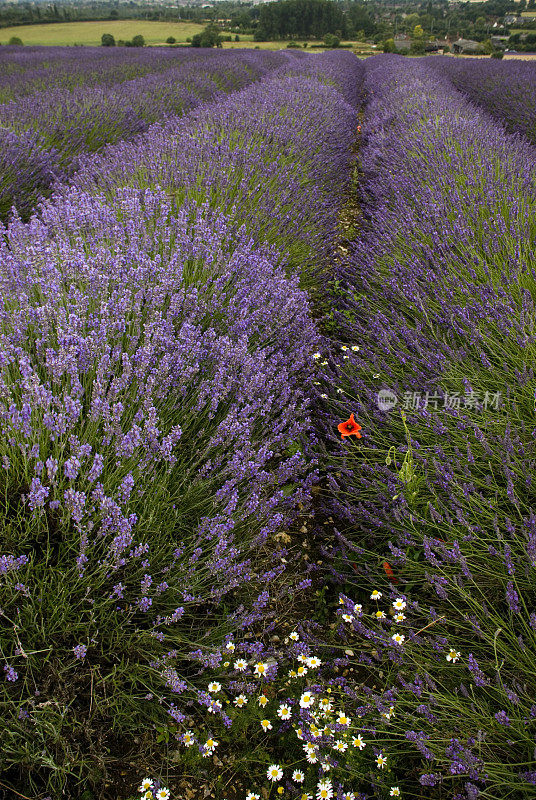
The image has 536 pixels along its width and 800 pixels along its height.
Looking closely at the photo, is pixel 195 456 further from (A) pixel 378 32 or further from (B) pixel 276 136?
(A) pixel 378 32

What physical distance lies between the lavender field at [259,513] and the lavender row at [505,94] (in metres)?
5.15

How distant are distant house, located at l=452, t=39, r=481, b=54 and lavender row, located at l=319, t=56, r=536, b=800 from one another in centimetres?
3799

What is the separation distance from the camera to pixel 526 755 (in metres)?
1.10

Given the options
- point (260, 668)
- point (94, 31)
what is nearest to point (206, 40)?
point (94, 31)

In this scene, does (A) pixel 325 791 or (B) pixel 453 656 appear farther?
(B) pixel 453 656

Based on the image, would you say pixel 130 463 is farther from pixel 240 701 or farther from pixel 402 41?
pixel 402 41

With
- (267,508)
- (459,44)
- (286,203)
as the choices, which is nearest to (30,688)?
(267,508)

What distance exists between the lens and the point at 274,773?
4.14ft

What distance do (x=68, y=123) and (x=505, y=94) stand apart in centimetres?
721

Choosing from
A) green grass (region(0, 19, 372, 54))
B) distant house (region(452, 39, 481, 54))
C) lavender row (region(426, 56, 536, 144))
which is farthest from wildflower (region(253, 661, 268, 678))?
distant house (region(452, 39, 481, 54))

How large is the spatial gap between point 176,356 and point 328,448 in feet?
2.95
